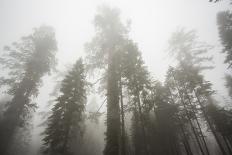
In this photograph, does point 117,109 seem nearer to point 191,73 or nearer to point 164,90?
point 164,90

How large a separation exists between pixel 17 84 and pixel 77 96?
7774 millimetres

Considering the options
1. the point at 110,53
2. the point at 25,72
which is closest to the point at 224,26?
the point at 110,53

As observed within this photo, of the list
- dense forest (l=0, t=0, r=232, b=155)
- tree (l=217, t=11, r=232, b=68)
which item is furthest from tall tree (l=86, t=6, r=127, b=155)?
tree (l=217, t=11, r=232, b=68)

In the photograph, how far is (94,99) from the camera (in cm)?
3925

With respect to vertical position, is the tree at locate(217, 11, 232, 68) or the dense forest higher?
the tree at locate(217, 11, 232, 68)

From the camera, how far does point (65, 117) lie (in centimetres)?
1346

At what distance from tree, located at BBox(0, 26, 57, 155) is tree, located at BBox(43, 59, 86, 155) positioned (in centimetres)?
390

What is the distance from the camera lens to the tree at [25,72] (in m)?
15.2

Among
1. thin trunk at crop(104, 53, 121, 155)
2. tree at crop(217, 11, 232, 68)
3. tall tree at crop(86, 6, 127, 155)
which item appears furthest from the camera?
tree at crop(217, 11, 232, 68)

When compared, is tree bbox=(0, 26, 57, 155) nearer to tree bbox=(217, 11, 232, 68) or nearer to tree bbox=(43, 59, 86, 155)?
tree bbox=(43, 59, 86, 155)

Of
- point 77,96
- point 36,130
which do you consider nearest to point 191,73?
point 77,96

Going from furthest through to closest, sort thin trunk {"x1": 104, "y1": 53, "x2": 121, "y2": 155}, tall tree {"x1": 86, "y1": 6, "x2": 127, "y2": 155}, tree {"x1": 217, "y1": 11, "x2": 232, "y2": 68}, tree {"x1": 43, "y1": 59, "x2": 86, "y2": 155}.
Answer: tree {"x1": 217, "y1": 11, "x2": 232, "y2": 68}
tree {"x1": 43, "y1": 59, "x2": 86, "y2": 155}
tall tree {"x1": 86, "y1": 6, "x2": 127, "y2": 155}
thin trunk {"x1": 104, "y1": 53, "x2": 121, "y2": 155}

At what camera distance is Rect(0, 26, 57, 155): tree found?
15.2 metres

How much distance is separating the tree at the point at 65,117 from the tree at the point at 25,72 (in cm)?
390
